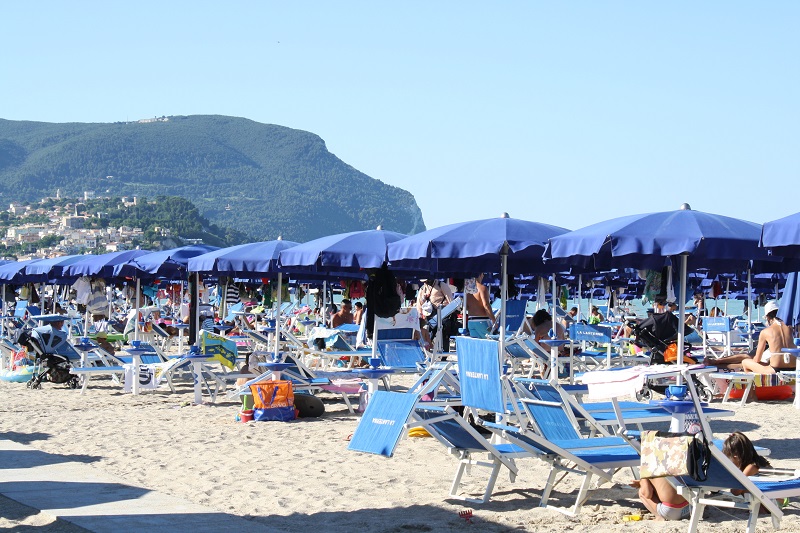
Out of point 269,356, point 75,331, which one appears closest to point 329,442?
point 269,356

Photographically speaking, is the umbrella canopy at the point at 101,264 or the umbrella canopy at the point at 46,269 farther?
the umbrella canopy at the point at 46,269

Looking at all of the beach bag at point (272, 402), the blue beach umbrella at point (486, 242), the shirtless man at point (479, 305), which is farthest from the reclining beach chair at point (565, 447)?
the shirtless man at point (479, 305)

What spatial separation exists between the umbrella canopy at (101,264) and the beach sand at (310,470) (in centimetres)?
701

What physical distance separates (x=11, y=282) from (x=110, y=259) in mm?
5337

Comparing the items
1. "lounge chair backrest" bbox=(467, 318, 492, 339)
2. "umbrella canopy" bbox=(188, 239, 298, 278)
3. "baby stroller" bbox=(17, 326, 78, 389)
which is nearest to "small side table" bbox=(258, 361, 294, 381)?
"umbrella canopy" bbox=(188, 239, 298, 278)

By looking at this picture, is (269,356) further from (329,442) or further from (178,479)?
(178,479)

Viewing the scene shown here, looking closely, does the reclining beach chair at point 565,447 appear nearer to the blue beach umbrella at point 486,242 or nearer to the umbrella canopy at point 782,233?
the umbrella canopy at point 782,233

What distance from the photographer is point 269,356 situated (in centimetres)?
1298

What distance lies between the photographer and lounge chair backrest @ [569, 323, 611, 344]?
13.2 metres

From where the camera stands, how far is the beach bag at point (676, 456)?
4.44 meters

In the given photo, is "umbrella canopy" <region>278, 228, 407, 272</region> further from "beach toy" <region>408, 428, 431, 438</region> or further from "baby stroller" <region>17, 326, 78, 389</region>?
"baby stroller" <region>17, 326, 78, 389</region>

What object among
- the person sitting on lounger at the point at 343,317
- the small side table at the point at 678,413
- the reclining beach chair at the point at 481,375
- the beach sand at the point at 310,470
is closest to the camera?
the small side table at the point at 678,413

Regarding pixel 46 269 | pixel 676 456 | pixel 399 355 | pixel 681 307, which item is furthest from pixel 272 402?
pixel 46 269

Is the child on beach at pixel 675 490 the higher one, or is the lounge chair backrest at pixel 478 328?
the lounge chair backrest at pixel 478 328
